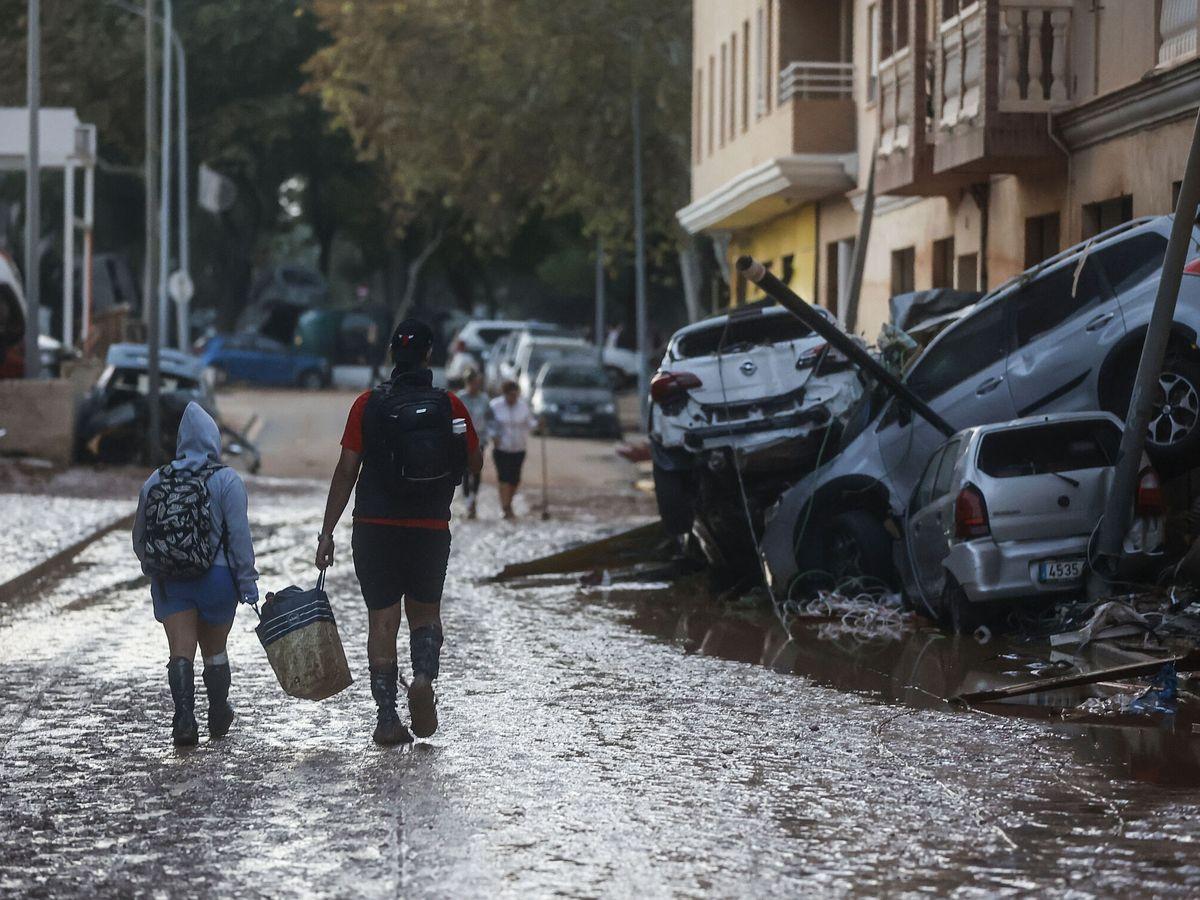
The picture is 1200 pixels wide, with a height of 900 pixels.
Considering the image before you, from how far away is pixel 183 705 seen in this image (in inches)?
366

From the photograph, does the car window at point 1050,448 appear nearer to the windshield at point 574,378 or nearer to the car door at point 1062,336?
the car door at point 1062,336

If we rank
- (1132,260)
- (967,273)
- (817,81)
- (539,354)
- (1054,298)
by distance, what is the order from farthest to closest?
(539,354), (817,81), (967,273), (1054,298), (1132,260)

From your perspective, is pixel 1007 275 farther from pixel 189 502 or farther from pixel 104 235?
pixel 104 235

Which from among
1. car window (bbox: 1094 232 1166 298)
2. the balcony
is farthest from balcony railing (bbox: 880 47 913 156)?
car window (bbox: 1094 232 1166 298)

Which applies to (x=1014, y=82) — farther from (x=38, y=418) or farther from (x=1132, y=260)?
(x=38, y=418)

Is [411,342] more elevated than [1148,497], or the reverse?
[411,342]

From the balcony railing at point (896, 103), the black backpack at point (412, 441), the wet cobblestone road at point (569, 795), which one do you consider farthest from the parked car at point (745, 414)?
the balcony railing at point (896, 103)

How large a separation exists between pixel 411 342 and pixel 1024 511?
16.3ft

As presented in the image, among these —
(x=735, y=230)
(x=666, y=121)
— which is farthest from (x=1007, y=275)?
(x=666, y=121)

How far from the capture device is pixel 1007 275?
23344 millimetres

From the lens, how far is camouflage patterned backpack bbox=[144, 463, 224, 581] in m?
9.30

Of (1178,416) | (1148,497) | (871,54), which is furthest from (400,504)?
(871,54)

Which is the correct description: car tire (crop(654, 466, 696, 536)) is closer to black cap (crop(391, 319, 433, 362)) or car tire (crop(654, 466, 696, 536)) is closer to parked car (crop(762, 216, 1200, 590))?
parked car (crop(762, 216, 1200, 590))

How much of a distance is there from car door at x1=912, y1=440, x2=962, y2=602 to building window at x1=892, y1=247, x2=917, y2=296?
1459 centimetres
